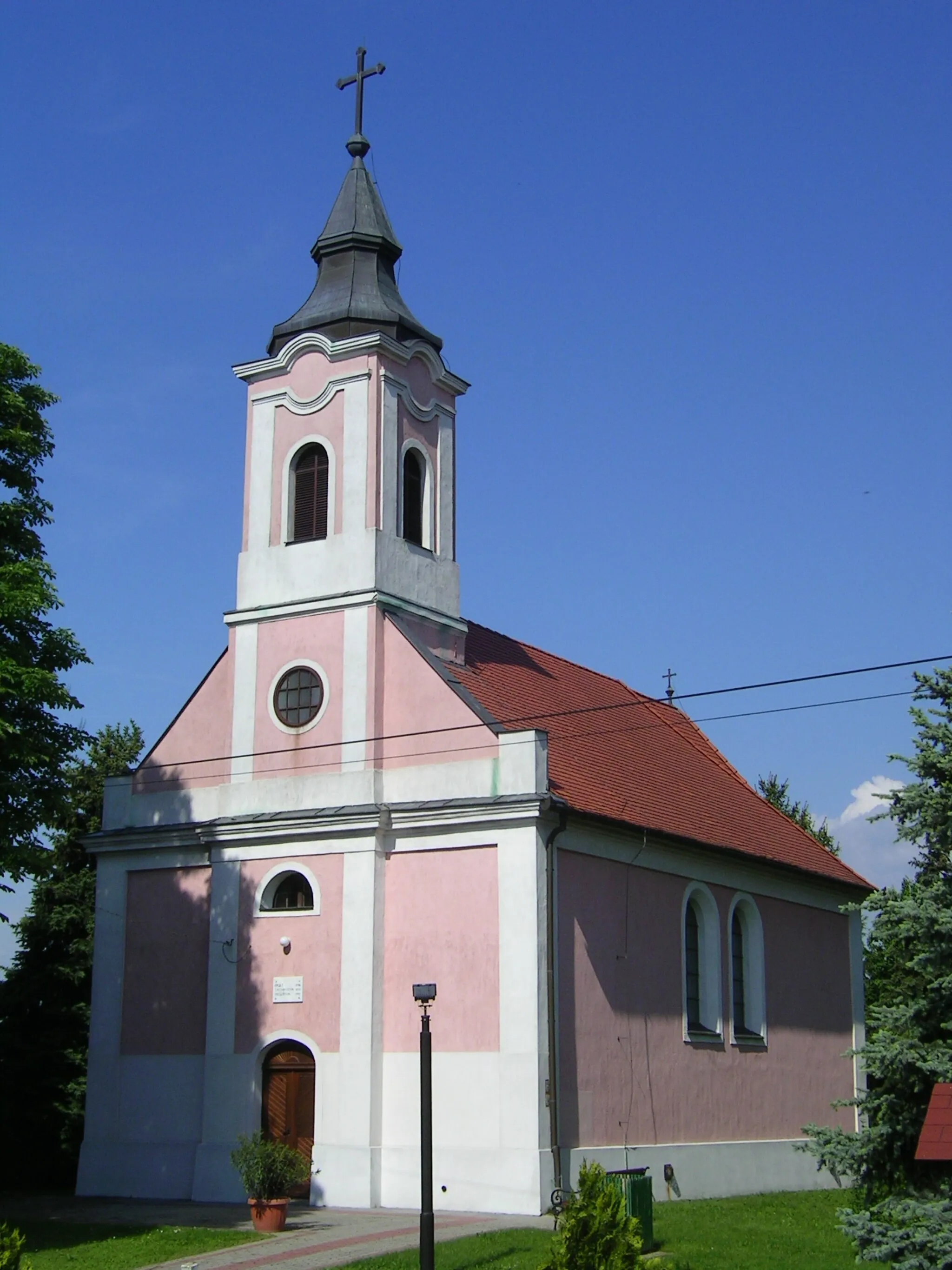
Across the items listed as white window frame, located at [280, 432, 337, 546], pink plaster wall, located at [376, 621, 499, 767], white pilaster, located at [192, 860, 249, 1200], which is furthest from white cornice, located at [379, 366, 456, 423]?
white pilaster, located at [192, 860, 249, 1200]

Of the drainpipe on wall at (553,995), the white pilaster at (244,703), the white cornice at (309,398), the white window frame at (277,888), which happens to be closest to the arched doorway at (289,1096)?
the white window frame at (277,888)

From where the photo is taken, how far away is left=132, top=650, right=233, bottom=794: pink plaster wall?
2550 centimetres

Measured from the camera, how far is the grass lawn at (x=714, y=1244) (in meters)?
16.1

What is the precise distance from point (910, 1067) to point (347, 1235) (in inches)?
325

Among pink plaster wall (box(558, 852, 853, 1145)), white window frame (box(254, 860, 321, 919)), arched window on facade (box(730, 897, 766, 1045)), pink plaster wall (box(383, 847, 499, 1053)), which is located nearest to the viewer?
pink plaster wall (box(383, 847, 499, 1053))

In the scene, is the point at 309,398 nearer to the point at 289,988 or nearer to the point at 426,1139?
the point at 289,988

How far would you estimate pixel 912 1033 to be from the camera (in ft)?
45.0

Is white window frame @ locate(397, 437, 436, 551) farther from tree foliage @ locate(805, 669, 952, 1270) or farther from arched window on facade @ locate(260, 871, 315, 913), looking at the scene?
tree foliage @ locate(805, 669, 952, 1270)

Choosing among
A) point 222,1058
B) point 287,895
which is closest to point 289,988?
point 287,895

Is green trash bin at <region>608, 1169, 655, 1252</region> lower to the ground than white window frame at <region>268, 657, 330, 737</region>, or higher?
lower

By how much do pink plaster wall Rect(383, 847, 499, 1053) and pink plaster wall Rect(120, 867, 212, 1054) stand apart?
3.63 m

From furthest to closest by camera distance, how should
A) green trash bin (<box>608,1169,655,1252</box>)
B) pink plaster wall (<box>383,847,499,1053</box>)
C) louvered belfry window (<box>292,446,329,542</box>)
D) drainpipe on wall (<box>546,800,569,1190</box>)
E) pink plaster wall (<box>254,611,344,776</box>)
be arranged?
louvered belfry window (<box>292,446,329,542</box>)
pink plaster wall (<box>254,611,344,776</box>)
pink plaster wall (<box>383,847,499,1053</box>)
drainpipe on wall (<box>546,800,569,1190</box>)
green trash bin (<box>608,1169,655,1252</box>)

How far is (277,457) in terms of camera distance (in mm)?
25969

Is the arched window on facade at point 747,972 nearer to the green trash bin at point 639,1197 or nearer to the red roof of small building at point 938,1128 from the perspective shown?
the green trash bin at point 639,1197
